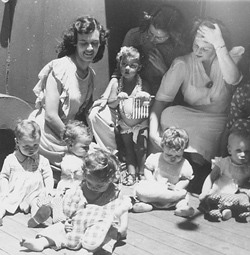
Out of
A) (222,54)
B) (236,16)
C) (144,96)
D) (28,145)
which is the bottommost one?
(28,145)

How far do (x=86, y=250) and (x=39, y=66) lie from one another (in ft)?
10.0

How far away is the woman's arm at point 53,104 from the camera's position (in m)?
4.94

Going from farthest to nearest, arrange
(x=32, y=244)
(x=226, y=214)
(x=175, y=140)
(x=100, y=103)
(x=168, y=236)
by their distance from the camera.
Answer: (x=100, y=103), (x=175, y=140), (x=226, y=214), (x=168, y=236), (x=32, y=244)

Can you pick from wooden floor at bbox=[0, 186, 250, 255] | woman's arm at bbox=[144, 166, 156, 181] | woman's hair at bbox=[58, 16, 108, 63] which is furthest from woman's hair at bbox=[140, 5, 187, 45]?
wooden floor at bbox=[0, 186, 250, 255]

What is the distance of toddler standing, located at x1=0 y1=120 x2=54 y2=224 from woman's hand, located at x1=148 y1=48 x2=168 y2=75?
5.04ft

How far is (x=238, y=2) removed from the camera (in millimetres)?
5184

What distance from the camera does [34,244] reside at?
3.46 m

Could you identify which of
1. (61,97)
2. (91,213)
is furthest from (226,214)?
(61,97)

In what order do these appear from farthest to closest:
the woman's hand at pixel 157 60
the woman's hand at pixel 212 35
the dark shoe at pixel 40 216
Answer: the woman's hand at pixel 157 60
the woman's hand at pixel 212 35
the dark shoe at pixel 40 216

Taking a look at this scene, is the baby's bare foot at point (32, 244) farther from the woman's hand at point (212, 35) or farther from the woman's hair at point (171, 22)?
the woman's hair at point (171, 22)

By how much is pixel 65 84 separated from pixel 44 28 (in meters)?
1.20

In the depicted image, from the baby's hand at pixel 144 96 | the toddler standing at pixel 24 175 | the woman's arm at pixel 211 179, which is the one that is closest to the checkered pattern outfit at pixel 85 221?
the toddler standing at pixel 24 175

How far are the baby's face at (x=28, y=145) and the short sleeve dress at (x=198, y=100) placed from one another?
130 centimetres

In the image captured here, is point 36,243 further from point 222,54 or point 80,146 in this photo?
point 222,54
